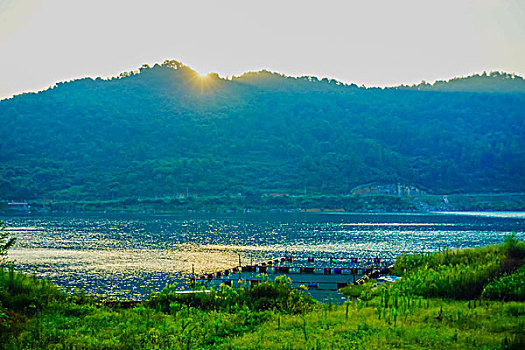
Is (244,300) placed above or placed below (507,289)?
below

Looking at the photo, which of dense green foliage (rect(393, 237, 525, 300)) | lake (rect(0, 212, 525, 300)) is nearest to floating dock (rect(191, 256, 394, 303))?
lake (rect(0, 212, 525, 300))

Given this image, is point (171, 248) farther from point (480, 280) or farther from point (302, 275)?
point (480, 280)

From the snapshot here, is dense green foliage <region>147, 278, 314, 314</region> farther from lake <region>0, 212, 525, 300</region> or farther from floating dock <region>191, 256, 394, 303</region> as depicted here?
lake <region>0, 212, 525, 300</region>

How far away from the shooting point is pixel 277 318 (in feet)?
63.3

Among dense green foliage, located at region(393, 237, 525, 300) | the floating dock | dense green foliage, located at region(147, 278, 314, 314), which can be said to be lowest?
the floating dock

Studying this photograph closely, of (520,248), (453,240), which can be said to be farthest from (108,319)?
(453,240)

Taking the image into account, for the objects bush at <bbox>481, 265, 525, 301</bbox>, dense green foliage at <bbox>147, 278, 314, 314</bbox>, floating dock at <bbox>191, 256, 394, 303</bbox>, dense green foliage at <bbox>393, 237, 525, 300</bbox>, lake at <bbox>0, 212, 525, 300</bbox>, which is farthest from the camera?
lake at <bbox>0, 212, 525, 300</bbox>

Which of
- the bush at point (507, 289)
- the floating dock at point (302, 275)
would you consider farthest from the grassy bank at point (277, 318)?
the floating dock at point (302, 275)

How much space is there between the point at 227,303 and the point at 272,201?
16505 centimetres

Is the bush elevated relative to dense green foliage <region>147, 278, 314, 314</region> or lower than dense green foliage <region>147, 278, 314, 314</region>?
elevated

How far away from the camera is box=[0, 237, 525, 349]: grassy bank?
15883mm

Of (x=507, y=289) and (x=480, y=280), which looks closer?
(x=507, y=289)

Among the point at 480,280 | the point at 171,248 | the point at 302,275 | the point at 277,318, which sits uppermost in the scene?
the point at 480,280

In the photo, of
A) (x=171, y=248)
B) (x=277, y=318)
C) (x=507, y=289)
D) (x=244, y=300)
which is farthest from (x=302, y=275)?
(x=171, y=248)
